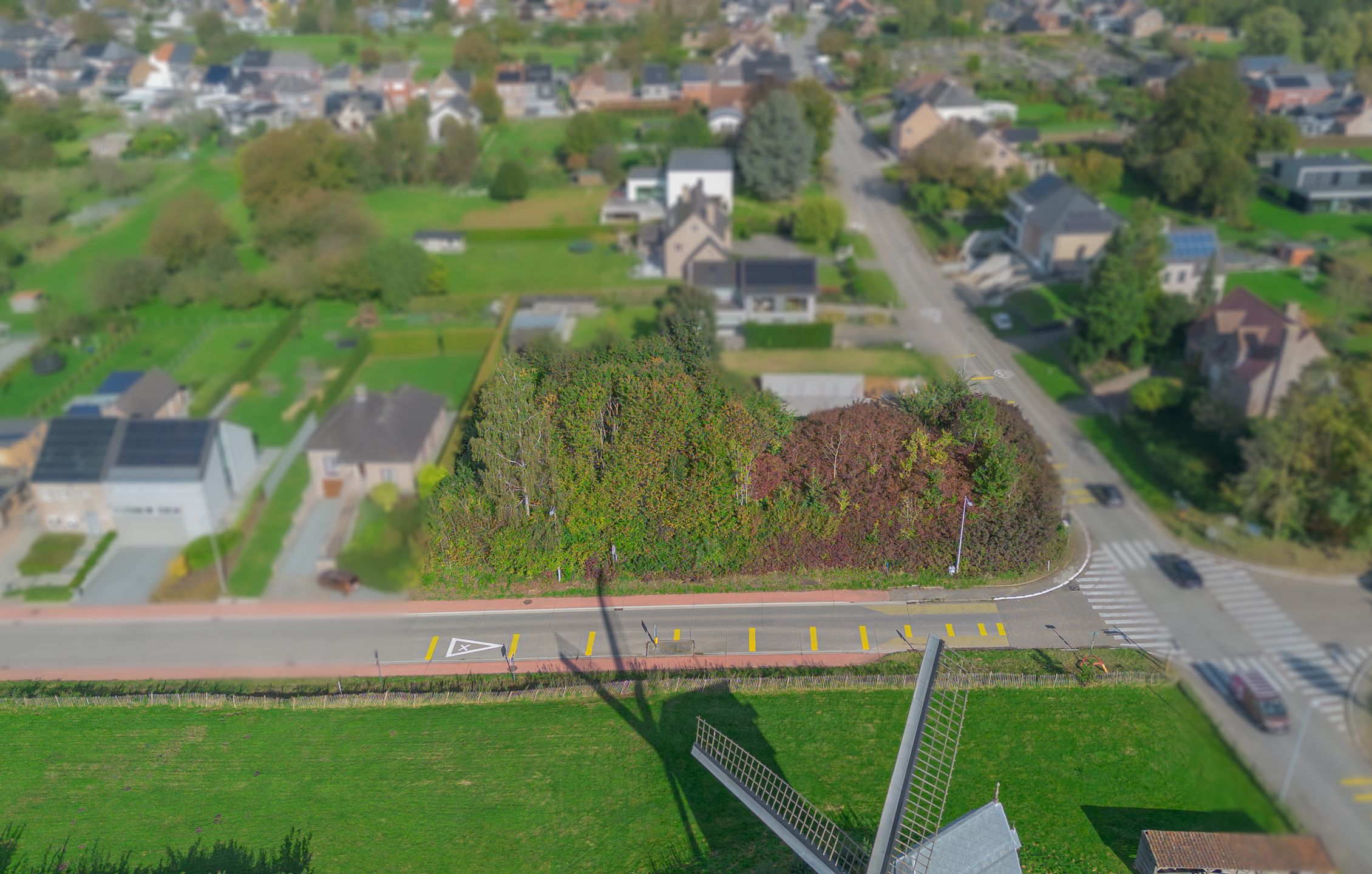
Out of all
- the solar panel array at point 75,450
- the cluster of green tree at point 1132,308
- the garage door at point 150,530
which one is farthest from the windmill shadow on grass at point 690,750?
the cluster of green tree at point 1132,308

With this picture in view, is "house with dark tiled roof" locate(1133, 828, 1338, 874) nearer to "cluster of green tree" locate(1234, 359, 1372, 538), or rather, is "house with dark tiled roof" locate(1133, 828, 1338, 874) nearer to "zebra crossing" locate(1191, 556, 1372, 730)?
"zebra crossing" locate(1191, 556, 1372, 730)

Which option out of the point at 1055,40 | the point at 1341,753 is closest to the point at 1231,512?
the point at 1341,753

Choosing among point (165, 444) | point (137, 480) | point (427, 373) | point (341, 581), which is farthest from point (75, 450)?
point (427, 373)

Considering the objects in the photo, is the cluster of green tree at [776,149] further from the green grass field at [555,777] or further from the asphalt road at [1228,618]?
the green grass field at [555,777]

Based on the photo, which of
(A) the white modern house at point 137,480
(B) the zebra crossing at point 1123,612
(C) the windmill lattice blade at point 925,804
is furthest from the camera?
(A) the white modern house at point 137,480

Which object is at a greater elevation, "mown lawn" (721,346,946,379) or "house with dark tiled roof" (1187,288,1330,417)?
"house with dark tiled roof" (1187,288,1330,417)

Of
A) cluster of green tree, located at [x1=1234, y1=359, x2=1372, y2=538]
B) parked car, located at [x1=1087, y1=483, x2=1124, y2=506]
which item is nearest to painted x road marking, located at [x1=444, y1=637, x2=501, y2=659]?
cluster of green tree, located at [x1=1234, y1=359, x2=1372, y2=538]
